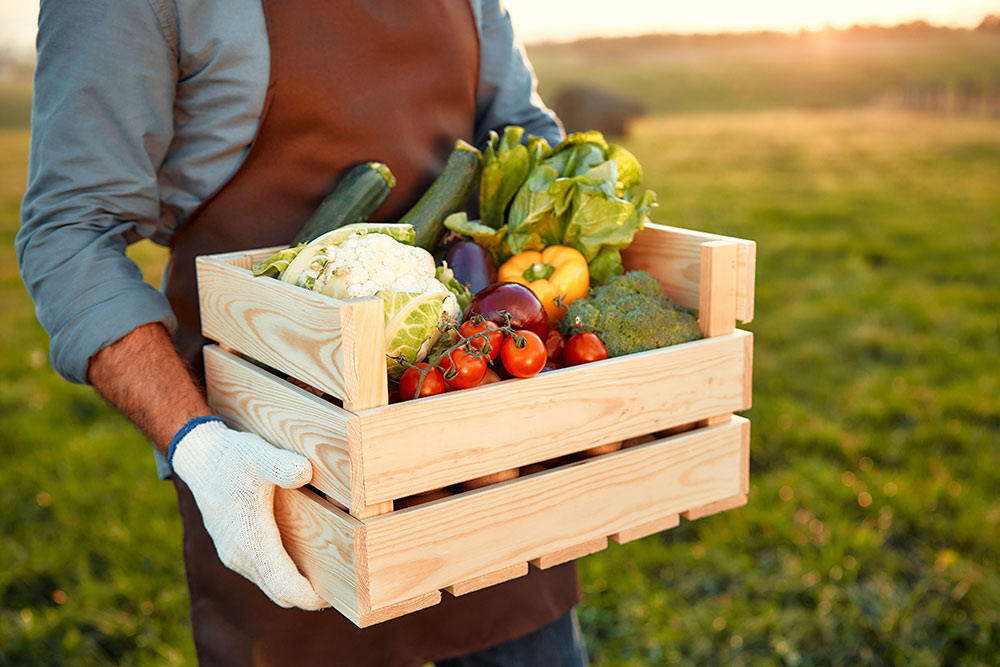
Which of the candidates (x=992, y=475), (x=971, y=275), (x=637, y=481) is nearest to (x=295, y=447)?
(x=637, y=481)

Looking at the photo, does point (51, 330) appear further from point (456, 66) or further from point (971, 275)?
point (971, 275)

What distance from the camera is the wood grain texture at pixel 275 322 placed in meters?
1.35

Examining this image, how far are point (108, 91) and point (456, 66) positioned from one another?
735 millimetres

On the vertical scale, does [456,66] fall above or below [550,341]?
above

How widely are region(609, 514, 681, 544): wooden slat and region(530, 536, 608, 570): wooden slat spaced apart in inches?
1.5

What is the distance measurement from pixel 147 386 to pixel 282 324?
14.1 inches

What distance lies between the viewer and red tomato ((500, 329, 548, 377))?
1.51 meters

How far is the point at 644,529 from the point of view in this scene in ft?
5.81

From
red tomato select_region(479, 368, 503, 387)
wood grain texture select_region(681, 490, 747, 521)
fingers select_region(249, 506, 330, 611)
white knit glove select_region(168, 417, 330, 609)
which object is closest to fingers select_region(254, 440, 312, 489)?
white knit glove select_region(168, 417, 330, 609)

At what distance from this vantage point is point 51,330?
1.71 meters

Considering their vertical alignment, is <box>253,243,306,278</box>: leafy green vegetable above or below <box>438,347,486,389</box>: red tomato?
above

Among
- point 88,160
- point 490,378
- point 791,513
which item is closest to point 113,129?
point 88,160

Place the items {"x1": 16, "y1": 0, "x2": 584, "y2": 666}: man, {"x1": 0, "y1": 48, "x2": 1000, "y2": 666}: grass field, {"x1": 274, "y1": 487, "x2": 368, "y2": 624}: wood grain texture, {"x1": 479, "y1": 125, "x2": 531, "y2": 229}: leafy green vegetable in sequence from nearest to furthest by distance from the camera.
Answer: {"x1": 274, "y1": 487, "x2": 368, "y2": 624}: wood grain texture
{"x1": 16, "y1": 0, "x2": 584, "y2": 666}: man
{"x1": 479, "y1": 125, "x2": 531, "y2": 229}: leafy green vegetable
{"x1": 0, "y1": 48, "x2": 1000, "y2": 666}: grass field

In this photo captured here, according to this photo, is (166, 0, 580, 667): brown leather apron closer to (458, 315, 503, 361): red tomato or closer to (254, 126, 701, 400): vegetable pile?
→ (254, 126, 701, 400): vegetable pile
